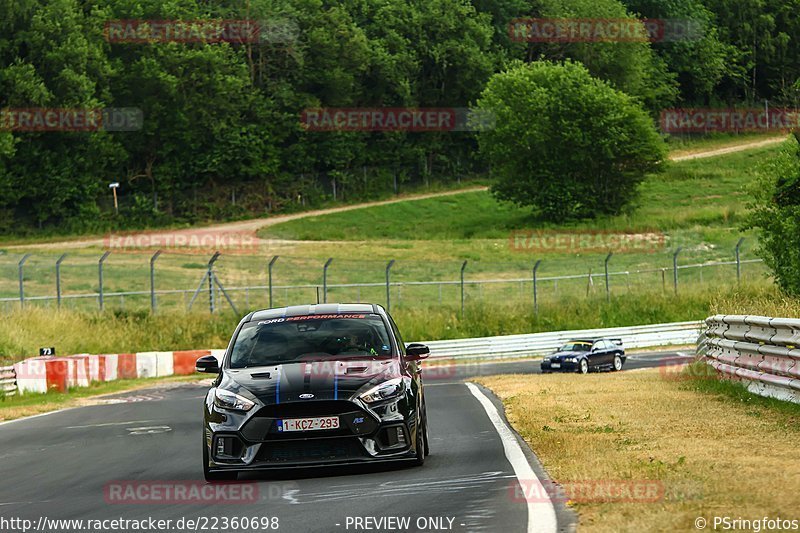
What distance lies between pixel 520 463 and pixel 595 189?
2963 inches

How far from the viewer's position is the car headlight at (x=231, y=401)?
10797 mm

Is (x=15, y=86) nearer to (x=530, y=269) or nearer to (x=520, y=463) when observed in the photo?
(x=530, y=269)

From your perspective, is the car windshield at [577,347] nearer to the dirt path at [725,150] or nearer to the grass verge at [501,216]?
the grass verge at [501,216]

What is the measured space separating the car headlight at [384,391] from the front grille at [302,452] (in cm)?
46

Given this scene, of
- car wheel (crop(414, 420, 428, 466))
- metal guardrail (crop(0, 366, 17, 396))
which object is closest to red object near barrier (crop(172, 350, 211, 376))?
metal guardrail (crop(0, 366, 17, 396))

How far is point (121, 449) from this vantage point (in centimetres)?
1480

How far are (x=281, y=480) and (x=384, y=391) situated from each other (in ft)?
3.85

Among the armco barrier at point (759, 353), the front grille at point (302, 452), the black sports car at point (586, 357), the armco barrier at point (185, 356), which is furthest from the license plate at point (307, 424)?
the black sports car at point (586, 357)

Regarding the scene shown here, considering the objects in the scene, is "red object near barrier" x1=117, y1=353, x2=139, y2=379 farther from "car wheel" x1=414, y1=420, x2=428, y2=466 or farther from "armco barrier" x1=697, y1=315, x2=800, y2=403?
"car wheel" x1=414, y1=420, x2=428, y2=466

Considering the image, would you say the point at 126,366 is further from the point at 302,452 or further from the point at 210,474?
the point at 302,452

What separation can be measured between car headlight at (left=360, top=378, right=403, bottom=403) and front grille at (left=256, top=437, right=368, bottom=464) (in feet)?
1.50

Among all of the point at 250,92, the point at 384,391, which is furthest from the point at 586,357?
the point at 250,92

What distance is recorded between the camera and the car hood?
10.8 m

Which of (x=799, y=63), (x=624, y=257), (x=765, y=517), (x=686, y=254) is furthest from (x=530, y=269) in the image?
(x=799, y=63)
